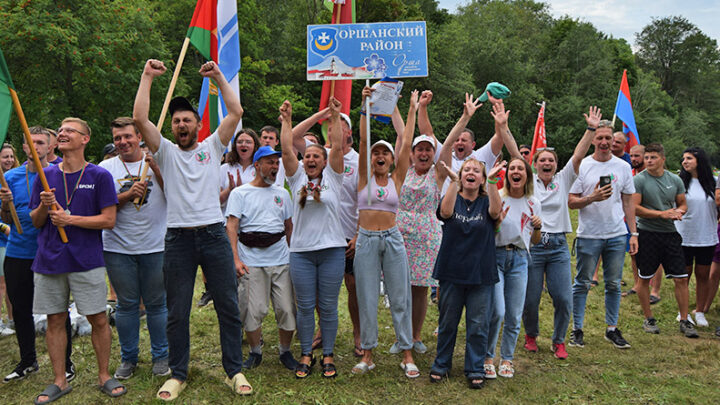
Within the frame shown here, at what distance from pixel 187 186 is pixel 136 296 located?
1.31 m

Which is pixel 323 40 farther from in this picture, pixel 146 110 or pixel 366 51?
pixel 146 110

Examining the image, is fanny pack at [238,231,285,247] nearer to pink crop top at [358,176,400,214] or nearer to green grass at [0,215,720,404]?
pink crop top at [358,176,400,214]

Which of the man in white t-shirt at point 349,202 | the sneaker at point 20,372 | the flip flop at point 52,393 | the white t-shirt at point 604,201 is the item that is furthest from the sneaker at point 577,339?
the sneaker at point 20,372

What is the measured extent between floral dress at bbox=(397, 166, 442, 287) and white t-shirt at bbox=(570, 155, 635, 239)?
186cm

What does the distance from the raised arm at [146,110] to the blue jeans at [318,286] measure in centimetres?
158

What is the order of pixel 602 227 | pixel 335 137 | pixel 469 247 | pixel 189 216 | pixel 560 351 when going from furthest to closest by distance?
pixel 602 227 < pixel 560 351 < pixel 335 137 < pixel 469 247 < pixel 189 216

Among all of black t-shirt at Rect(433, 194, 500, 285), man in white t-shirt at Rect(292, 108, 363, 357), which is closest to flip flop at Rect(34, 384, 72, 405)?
man in white t-shirt at Rect(292, 108, 363, 357)

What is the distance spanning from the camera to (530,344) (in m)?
5.33

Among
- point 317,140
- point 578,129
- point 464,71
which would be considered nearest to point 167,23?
point 464,71

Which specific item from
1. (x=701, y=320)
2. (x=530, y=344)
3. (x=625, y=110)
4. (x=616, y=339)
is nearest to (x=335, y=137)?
(x=530, y=344)

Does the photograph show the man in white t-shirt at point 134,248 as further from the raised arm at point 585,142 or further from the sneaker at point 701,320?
the sneaker at point 701,320

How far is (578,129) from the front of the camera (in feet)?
123

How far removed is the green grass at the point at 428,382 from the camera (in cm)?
413

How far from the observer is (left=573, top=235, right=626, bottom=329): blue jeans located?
18.0ft
